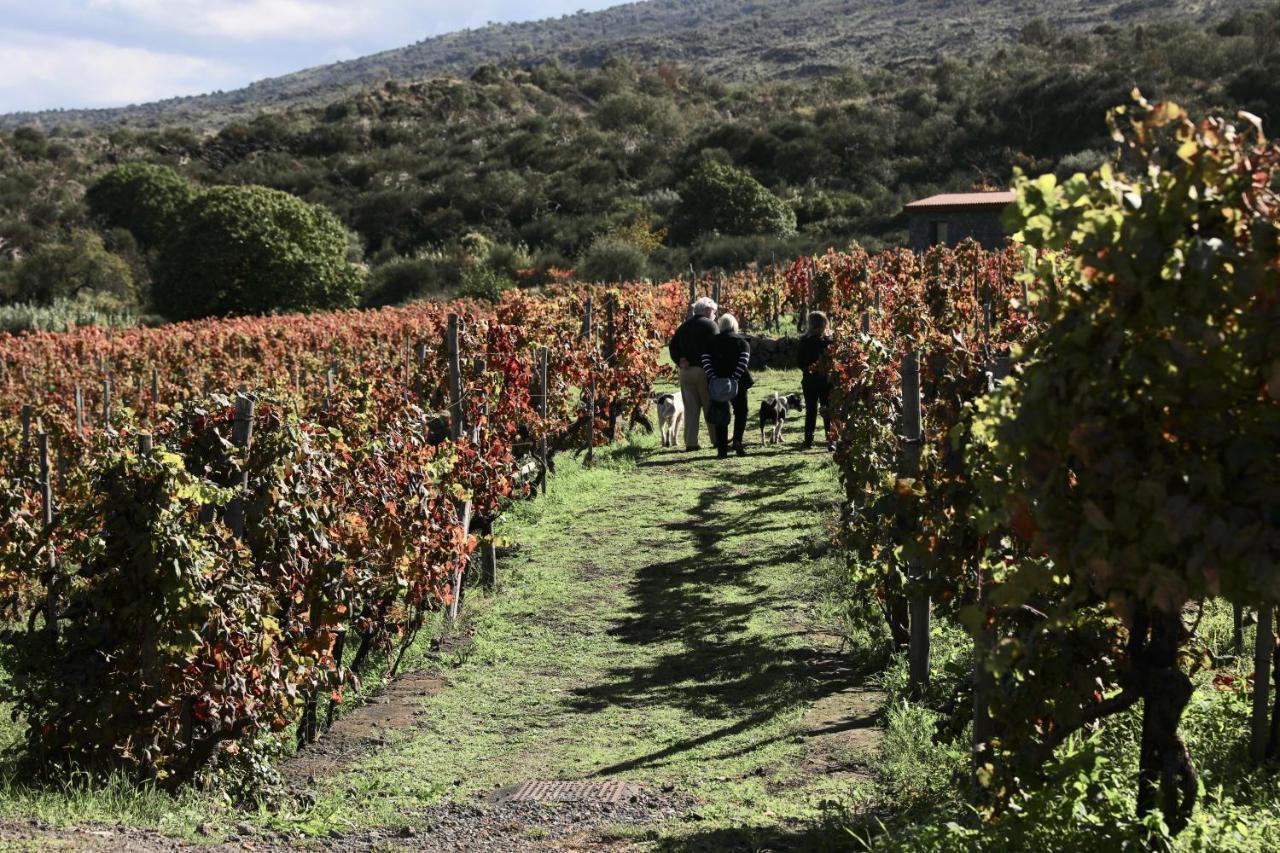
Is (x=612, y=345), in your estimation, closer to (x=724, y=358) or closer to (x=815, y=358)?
(x=724, y=358)

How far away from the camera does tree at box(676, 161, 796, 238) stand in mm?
43375

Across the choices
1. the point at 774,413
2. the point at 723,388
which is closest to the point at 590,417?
the point at 723,388

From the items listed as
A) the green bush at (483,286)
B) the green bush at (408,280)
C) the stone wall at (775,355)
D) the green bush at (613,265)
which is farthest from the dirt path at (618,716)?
the green bush at (408,280)

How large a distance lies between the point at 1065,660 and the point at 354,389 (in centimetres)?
501

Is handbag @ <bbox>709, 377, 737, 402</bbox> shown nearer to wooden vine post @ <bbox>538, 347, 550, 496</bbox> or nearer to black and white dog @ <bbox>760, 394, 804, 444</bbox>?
black and white dog @ <bbox>760, 394, 804, 444</bbox>

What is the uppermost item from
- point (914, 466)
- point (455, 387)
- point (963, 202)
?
point (963, 202)

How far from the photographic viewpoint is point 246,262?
30531mm

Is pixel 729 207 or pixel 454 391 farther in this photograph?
pixel 729 207

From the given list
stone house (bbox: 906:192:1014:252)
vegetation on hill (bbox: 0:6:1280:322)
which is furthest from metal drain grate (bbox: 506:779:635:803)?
stone house (bbox: 906:192:1014:252)

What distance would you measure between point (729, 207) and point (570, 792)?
130 feet

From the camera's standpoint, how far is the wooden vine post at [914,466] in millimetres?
5988

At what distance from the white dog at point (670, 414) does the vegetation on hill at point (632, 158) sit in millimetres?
16924

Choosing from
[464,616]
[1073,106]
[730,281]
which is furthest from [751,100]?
[464,616]

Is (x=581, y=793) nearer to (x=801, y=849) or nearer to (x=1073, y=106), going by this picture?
(x=801, y=849)
